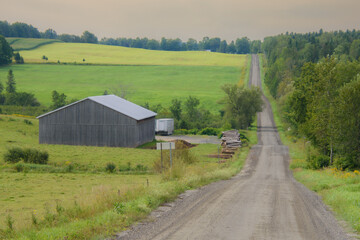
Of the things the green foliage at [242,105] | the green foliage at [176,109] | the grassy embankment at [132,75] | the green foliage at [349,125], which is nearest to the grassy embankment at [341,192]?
the green foliage at [349,125]

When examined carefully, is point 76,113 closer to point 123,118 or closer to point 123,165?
point 123,118

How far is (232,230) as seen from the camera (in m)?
12.6

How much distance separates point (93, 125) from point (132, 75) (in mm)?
87584

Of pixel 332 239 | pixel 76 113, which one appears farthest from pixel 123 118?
pixel 332 239

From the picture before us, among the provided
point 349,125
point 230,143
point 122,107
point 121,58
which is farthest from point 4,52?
point 349,125

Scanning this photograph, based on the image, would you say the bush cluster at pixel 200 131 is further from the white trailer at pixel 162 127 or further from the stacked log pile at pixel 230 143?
the stacked log pile at pixel 230 143

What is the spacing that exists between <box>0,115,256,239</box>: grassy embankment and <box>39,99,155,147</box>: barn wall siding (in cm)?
328

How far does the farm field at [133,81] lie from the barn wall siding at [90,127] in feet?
151

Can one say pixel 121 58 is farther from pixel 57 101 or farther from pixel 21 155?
pixel 21 155

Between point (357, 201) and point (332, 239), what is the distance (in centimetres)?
542

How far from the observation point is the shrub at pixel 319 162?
4060 centimetres

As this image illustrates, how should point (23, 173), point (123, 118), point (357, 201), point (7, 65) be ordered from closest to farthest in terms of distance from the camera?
point (357, 201)
point (23, 173)
point (123, 118)
point (7, 65)

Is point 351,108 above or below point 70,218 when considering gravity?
above

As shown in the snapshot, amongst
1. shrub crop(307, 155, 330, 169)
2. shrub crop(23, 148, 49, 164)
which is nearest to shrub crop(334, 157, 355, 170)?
shrub crop(307, 155, 330, 169)
